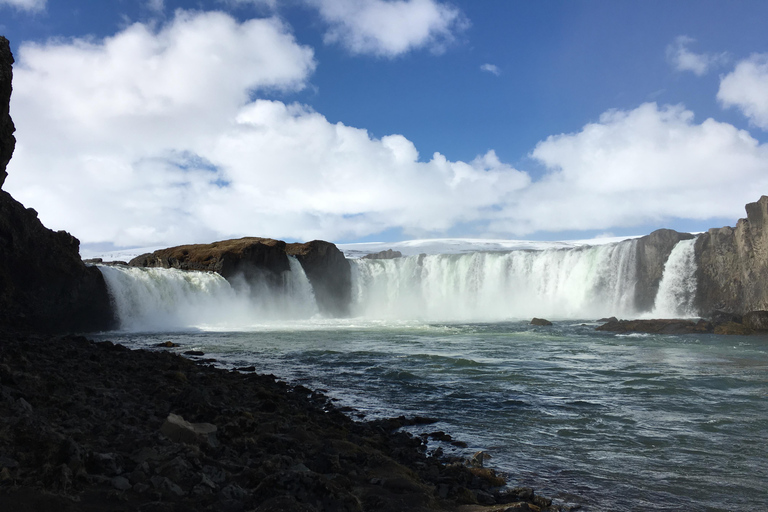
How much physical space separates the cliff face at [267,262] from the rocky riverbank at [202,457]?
38.5m

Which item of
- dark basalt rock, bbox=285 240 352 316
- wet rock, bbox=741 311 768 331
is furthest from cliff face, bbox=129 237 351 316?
wet rock, bbox=741 311 768 331

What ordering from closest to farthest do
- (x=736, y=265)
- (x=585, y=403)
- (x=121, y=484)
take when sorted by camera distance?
(x=121, y=484) → (x=585, y=403) → (x=736, y=265)

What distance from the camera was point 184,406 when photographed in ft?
26.6

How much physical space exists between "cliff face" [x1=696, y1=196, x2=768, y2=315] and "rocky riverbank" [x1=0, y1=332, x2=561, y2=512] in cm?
4286

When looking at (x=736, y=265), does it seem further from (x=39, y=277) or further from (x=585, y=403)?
(x=39, y=277)

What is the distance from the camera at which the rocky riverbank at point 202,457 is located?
4.13m

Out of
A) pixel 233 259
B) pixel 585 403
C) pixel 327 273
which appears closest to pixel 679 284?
pixel 327 273

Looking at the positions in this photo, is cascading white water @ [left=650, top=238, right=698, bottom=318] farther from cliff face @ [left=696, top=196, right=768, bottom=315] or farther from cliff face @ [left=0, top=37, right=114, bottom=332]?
cliff face @ [left=0, top=37, right=114, bottom=332]

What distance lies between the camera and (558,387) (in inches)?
534

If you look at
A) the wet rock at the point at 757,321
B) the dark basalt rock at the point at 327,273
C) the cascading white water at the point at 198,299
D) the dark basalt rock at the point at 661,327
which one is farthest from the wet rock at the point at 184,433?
the dark basalt rock at the point at 327,273

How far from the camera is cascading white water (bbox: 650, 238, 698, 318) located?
46031 millimetres

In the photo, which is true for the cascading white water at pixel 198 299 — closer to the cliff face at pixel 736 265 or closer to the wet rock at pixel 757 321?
the wet rock at pixel 757 321

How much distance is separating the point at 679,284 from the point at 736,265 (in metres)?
4.99

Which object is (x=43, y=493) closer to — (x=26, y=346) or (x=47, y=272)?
(x=26, y=346)
